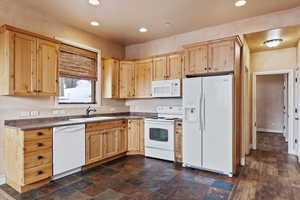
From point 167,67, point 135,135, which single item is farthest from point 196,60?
point 135,135

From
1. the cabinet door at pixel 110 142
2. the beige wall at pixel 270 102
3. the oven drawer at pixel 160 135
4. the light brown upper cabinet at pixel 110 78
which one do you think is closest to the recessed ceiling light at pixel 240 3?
the oven drawer at pixel 160 135

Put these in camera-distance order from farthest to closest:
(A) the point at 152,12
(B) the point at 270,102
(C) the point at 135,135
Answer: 1. (B) the point at 270,102
2. (C) the point at 135,135
3. (A) the point at 152,12

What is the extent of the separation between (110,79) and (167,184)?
2.88 m

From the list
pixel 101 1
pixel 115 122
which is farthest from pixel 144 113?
pixel 101 1

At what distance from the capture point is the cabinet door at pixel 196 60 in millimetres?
3439

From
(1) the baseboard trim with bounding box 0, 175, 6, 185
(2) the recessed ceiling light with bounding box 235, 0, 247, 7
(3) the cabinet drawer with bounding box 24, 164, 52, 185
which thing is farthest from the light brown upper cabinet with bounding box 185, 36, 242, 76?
(1) the baseboard trim with bounding box 0, 175, 6, 185

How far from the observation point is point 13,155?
2643mm

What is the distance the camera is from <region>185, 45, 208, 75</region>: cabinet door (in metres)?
3.44

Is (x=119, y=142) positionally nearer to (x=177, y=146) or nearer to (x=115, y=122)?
(x=115, y=122)

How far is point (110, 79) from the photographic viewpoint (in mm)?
4520

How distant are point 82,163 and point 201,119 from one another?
2.43 m

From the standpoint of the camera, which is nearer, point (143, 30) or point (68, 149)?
point (68, 149)

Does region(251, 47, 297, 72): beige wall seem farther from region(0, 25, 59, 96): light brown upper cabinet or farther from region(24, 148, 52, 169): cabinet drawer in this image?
region(24, 148, 52, 169): cabinet drawer

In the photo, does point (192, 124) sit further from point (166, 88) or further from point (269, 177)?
point (269, 177)
